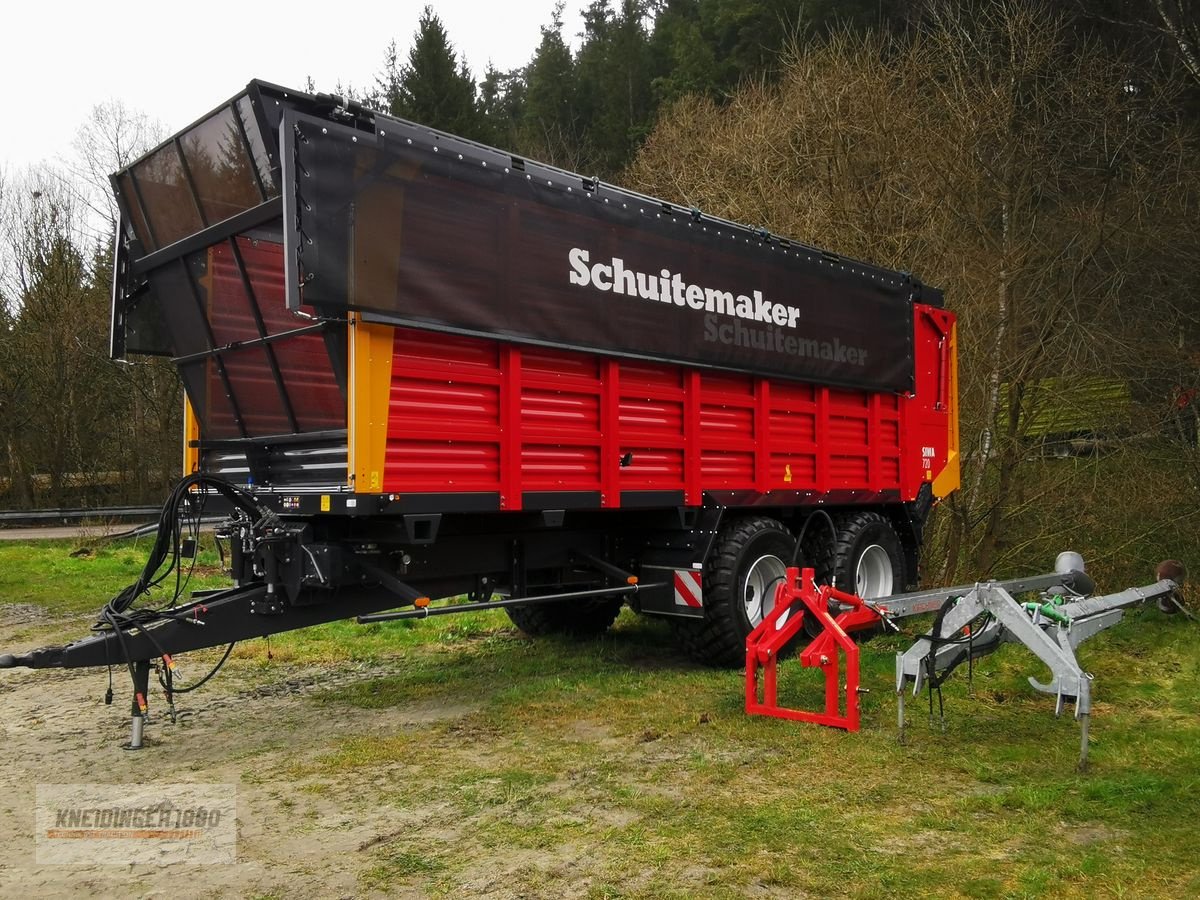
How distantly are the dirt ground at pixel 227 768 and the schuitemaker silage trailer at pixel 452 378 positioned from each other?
636 mm

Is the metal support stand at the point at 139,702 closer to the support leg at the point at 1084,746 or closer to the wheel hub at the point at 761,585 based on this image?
the wheel hub at the point at 761,585

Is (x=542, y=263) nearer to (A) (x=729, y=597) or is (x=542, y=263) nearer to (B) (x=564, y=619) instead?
(A) (x=729, y=597)

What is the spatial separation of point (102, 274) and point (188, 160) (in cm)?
2060

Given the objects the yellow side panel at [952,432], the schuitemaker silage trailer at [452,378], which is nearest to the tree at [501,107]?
the yellow side panel at [952,432]

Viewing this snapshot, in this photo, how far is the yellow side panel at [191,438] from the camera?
638 cm

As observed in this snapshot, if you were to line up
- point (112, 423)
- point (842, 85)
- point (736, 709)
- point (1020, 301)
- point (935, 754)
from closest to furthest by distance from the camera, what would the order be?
point (935, 754) → point (736, 709) → point (1020, 301) → point (842, 85) → point (112, 423)

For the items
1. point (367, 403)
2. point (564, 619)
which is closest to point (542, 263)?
point (367, 403)

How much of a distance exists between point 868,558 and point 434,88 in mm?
A: 28288

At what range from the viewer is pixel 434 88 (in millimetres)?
32375

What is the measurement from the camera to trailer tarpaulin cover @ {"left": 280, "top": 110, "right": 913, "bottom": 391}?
4715mm

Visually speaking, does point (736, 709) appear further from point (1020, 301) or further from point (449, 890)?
point (1020, 301)

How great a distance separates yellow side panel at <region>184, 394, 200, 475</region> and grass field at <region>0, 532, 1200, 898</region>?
164 centimetres

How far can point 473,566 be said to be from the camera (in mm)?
5902

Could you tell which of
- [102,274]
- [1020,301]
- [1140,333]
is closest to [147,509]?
[102,274]
